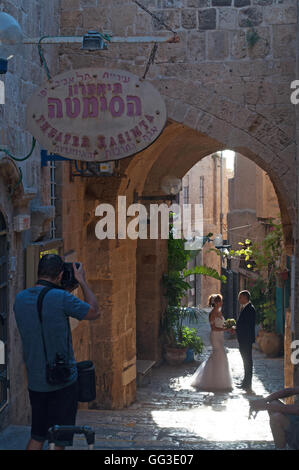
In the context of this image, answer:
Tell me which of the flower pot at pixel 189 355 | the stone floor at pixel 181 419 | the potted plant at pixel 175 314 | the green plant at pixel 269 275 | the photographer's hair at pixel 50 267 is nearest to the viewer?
the photographer's hair at pixel 50 267

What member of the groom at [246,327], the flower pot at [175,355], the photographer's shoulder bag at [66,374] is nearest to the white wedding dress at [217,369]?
the groom at [246,327]

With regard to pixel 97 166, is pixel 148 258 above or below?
below

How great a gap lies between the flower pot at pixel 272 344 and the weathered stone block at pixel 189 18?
7.54 meters

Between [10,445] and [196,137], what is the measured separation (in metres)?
8.38

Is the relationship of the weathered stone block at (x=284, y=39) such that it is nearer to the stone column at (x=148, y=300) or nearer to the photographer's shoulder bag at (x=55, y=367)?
the photographer's shoulder bag at (x=55, y=367)

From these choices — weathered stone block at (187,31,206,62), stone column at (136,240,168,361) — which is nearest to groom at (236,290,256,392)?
stone column at (136,240,168,361)

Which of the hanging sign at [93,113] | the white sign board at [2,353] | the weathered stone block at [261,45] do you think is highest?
the weathered stone block at [261,45]

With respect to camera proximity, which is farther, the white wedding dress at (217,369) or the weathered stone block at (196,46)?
the white wedding dress at (217,369)

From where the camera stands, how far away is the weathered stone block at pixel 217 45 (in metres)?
7.46

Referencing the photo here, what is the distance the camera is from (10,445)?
17.0 ft

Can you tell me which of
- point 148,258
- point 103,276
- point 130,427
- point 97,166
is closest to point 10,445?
point 130,427

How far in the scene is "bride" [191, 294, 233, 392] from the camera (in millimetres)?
10242

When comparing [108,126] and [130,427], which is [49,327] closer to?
[108,126]

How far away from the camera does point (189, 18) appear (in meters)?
7.48
